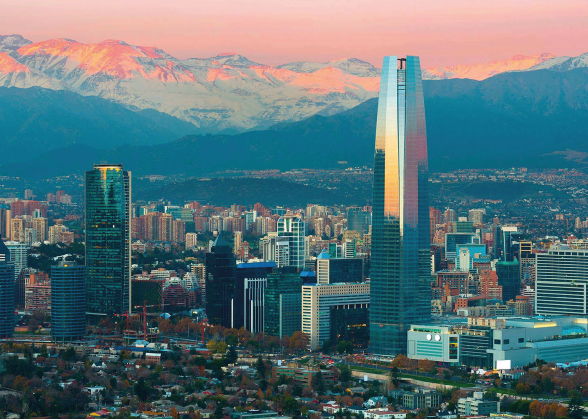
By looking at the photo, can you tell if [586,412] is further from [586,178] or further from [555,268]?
[586,178]

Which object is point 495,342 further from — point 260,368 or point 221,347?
point 221,347

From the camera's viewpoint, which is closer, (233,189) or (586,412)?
(586,412)

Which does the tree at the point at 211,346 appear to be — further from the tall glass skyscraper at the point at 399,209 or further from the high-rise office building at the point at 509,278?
the high-rise office building at the point at 509,278

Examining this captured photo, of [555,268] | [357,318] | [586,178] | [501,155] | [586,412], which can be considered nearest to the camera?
[586,412]

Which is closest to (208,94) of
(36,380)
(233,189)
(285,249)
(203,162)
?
(203,162)

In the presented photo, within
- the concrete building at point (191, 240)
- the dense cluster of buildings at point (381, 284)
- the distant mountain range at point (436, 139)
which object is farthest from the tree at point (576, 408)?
the distant mountain range at point (436, 139)

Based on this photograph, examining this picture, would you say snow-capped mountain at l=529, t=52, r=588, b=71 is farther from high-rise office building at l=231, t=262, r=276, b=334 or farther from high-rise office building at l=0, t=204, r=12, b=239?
high-rise office building at l=231, t=262, r=276, b=334

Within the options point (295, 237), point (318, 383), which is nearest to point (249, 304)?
point (318, 383)
